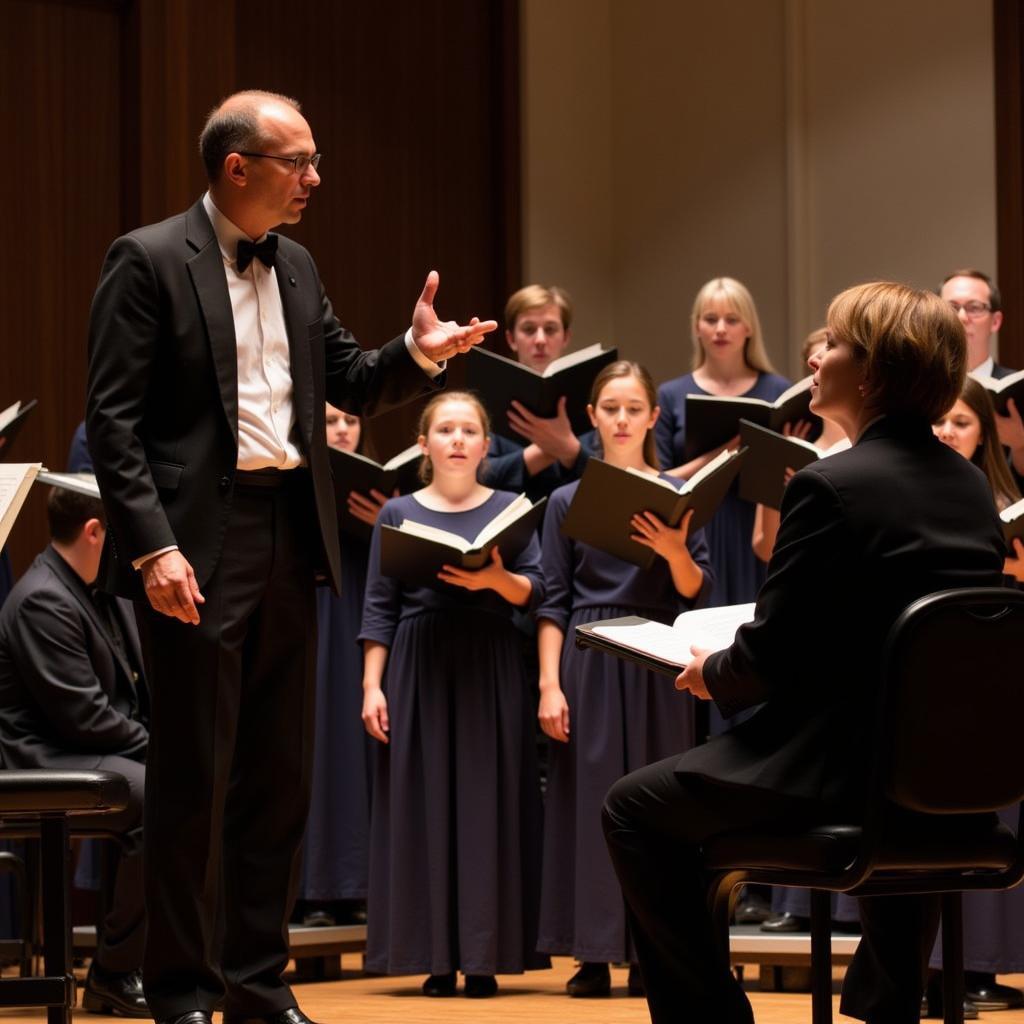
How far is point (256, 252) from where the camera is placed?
304 centimetres

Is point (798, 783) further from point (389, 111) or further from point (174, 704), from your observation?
point (389, 111)

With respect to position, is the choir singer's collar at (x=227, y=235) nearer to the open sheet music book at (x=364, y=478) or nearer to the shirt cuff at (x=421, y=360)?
the shirt cuff at (x=421, y=360)

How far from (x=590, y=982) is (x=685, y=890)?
1.93 meters

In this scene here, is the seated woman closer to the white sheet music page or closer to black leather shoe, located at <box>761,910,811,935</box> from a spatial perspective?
the white sheet music page

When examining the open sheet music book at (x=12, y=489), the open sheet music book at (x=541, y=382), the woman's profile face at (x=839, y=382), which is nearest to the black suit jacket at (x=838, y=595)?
the woman's profile face at (x=839, y=382)

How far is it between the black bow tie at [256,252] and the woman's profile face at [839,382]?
1.04m

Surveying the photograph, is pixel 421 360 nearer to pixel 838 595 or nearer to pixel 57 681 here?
pixel 838 595

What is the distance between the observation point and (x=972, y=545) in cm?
236

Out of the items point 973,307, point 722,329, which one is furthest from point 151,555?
point 973,307

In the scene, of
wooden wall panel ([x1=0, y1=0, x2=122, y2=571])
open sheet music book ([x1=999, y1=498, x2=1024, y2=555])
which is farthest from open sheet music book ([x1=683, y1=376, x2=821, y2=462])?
wooden wall panel ([x1=0, y1=0, x2=122, y2=571])

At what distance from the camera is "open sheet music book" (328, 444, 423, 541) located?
4654 millimetres

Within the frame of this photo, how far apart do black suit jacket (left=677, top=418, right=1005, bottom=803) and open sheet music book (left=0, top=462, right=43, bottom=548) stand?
48.3 inches

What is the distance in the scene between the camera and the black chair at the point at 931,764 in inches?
88.5

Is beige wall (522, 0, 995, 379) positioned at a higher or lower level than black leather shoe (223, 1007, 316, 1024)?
higher
